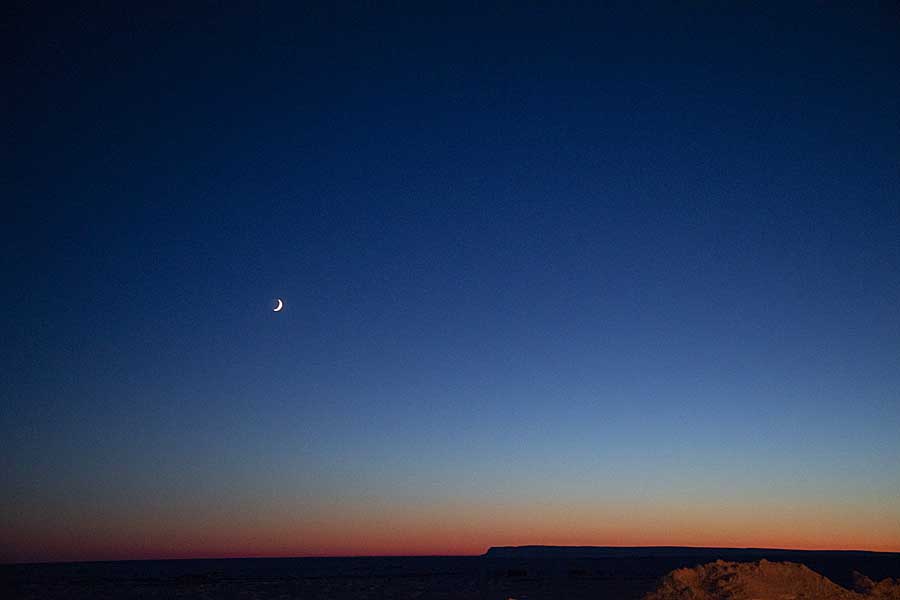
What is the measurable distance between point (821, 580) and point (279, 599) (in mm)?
25661

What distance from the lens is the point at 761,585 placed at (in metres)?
13.8

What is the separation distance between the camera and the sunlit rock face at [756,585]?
1347 cm

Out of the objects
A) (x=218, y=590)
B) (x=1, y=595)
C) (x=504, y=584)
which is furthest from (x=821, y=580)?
(x=1, y=595)

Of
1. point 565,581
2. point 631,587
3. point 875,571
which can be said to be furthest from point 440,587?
point 875,571

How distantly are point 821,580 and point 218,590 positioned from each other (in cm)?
3459

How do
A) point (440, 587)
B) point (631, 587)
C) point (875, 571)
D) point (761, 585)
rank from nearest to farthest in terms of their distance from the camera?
point (761, 585) < point (631, 587) < point (440, 587) < point (875, 571)

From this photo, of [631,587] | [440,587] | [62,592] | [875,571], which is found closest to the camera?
[631,587]

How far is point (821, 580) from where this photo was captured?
1451 cm

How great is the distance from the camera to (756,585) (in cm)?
1378

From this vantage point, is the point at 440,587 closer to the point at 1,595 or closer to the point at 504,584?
the point at 504,584

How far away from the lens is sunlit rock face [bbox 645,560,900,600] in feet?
44.2

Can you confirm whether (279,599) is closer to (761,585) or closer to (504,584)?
(504,584)

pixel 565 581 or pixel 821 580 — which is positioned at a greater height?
pixel 821 580

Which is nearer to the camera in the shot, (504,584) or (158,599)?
(158,599)
